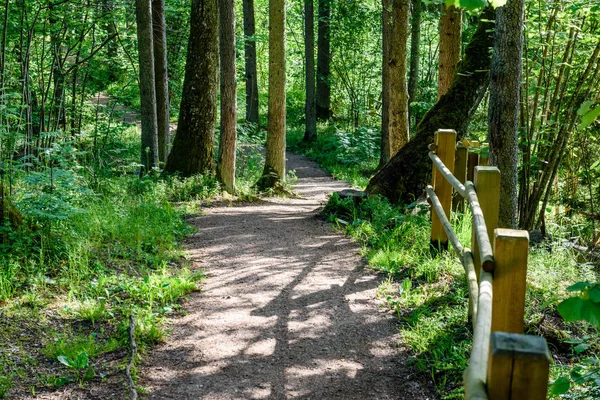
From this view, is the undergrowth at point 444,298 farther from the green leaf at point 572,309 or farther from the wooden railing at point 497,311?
the green leaf at point 572,309

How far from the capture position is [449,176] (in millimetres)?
5719

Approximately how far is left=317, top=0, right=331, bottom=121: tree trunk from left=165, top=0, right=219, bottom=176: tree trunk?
11441 mm

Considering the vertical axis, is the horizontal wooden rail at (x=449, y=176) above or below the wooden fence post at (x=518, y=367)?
above

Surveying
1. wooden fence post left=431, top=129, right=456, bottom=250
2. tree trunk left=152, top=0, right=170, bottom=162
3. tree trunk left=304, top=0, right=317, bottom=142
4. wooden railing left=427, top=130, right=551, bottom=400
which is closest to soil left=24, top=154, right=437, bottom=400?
wooden fence post left=431, top=129, right=456, bottom=250

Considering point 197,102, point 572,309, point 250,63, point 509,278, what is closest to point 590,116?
point 572,309

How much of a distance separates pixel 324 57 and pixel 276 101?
1228 centimetres

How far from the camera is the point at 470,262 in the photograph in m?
4.14

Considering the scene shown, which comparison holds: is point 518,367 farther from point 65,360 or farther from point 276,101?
point 276,101

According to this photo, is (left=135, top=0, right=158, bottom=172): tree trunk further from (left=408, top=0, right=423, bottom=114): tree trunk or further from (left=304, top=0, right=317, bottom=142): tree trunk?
(left=304, top=0, right=317, bottom=142): tree trunk

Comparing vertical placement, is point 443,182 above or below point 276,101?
below

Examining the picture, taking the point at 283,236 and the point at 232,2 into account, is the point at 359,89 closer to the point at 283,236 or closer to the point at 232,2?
the point at 232,2

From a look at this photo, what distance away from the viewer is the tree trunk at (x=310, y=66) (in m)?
21.6

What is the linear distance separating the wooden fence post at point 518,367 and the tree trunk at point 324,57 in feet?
73.6

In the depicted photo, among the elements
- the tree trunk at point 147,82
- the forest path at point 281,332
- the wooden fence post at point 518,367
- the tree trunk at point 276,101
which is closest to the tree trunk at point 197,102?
the tree trunk at point 147,82
